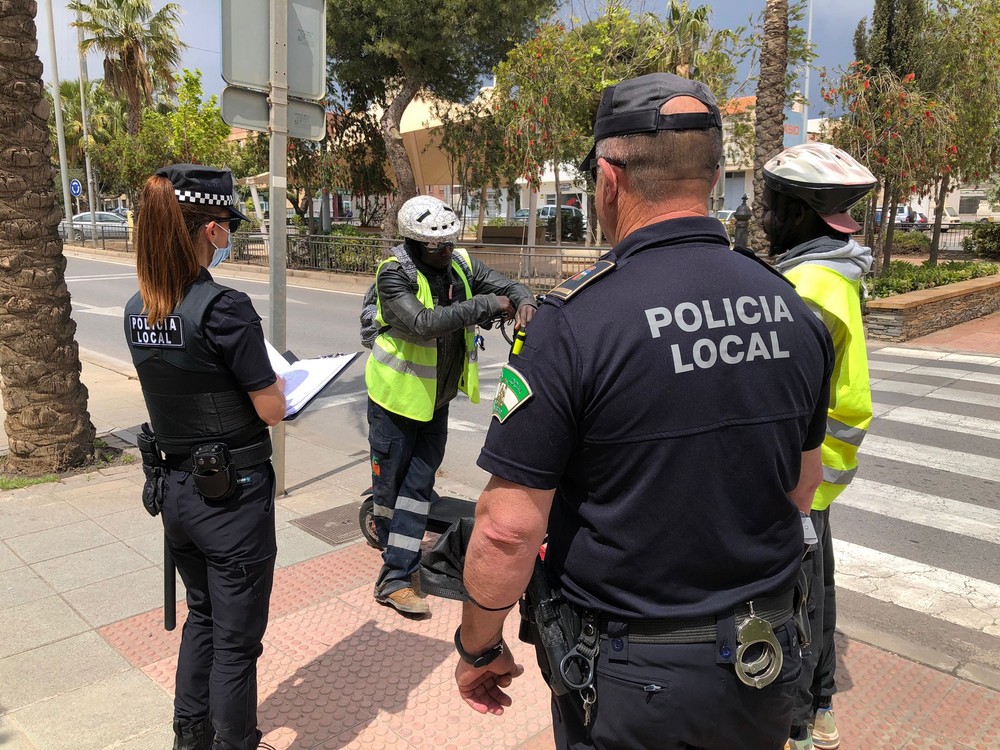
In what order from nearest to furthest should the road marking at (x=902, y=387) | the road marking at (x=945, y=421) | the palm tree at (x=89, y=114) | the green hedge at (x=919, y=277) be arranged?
the road marking at (x=945, y=421) → the road marking at (x=902, y=387) → the green hedge at (x=919, y=277) → the palm tree at (x=89, y=114)

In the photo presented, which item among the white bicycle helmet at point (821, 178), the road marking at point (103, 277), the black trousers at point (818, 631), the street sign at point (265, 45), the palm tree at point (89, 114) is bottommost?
the road marking at point (103, 277)

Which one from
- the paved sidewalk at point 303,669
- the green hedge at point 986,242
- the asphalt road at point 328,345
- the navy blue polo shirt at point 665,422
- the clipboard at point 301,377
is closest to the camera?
the navy blue polo shirt at point 665,422

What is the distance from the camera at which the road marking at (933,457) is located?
20.7 ft

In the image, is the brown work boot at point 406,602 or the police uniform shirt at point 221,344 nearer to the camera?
the police uniform shirt at point 221,344

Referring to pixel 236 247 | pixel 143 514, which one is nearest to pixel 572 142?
pixel 236 247

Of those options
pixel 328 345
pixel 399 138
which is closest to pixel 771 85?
pixel 328 345

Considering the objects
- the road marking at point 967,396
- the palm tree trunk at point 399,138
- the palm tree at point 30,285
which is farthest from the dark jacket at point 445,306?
the palm tree trunk at point 399,138

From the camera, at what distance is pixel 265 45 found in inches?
187

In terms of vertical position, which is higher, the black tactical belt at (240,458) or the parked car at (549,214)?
the parked car at (549,214)

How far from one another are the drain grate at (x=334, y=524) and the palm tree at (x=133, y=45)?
109 feet

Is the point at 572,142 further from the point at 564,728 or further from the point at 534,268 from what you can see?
the point at 564,728

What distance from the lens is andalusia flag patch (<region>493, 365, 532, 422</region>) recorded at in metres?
1.52

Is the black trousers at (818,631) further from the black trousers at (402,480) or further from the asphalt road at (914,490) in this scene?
the black trousers at (402,480)

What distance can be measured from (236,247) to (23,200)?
73.7ft
